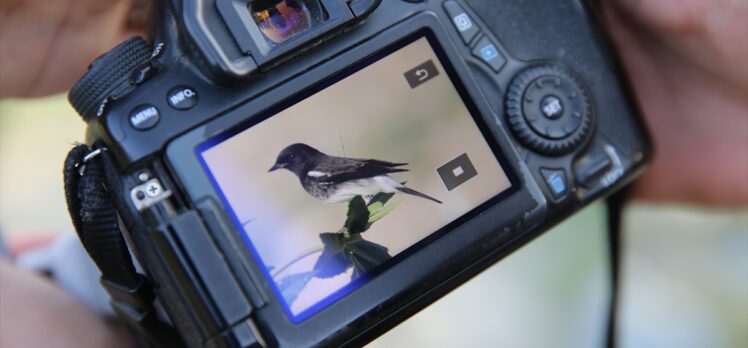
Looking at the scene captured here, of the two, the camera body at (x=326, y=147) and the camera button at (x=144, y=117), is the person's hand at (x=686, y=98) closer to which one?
the camera body at (x=326, y=147)

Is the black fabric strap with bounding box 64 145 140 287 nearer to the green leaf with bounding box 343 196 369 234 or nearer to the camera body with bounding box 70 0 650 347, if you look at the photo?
the camera body with bounding box 70 0 650 347

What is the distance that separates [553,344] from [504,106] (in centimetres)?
65

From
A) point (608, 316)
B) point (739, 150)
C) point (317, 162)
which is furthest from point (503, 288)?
point (317, 162)

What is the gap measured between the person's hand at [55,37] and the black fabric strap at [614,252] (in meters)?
0.56

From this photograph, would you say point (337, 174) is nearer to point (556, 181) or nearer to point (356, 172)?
point (356, 172)

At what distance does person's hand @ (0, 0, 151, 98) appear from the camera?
0.84 m

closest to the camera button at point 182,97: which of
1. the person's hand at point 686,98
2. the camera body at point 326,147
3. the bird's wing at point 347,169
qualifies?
the camera body at point 326,147

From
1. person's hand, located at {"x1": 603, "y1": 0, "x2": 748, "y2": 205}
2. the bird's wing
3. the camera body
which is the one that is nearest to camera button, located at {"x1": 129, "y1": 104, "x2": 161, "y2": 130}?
the camera body

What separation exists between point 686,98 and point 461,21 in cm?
33

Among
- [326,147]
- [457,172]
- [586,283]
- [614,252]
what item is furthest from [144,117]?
[586,283]

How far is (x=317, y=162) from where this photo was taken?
27.2 inches

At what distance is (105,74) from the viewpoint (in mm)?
665

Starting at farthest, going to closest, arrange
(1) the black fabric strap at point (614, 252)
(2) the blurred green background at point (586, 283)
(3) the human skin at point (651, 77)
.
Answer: (2) the blurred green background at point (586, 283)
(1) the black fabric strap at point (614, 252)
(3) the human skin at point (651, 77)

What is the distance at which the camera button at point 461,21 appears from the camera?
0.73m
